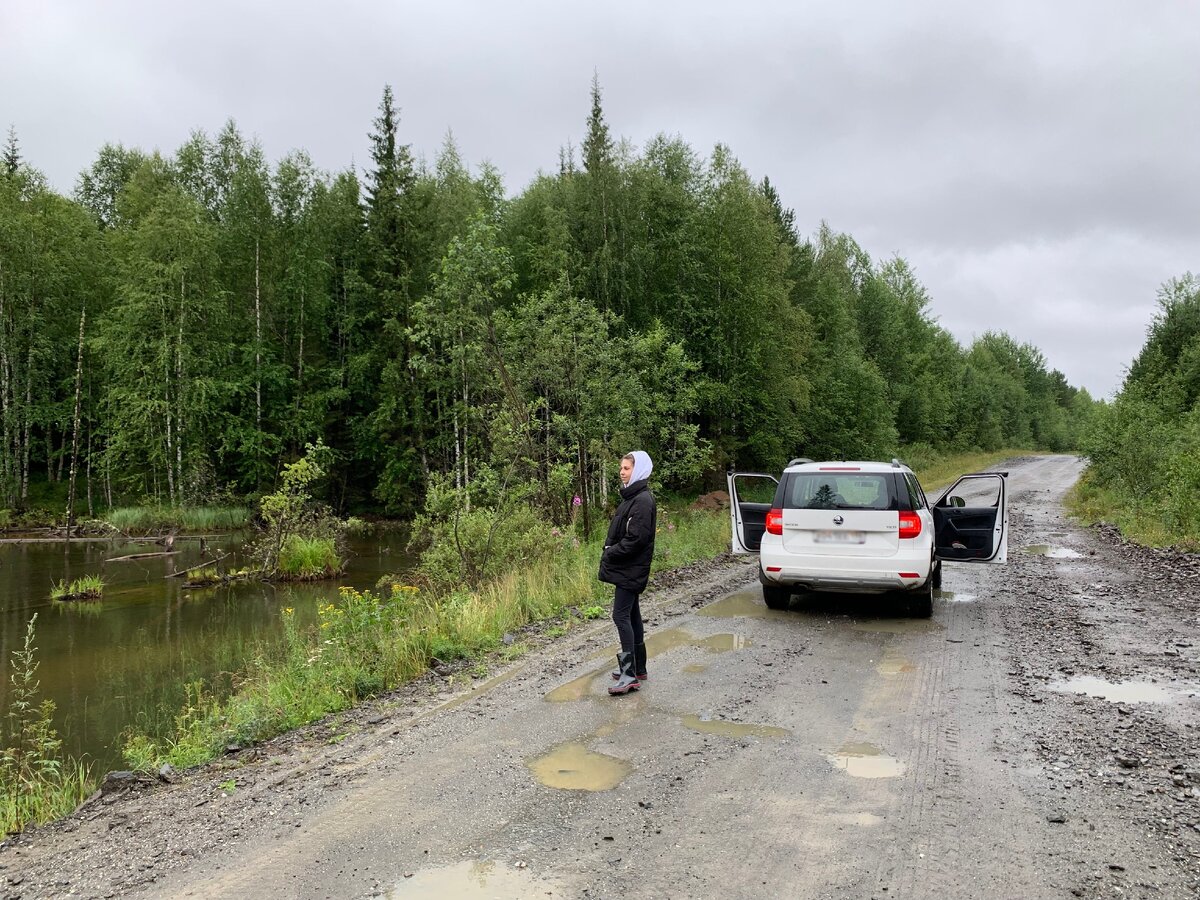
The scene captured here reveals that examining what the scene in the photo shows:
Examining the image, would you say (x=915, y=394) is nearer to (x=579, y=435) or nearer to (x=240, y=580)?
(x=579, y=435)

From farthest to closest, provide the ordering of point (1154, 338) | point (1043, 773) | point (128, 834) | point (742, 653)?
1. point (1154, 338)
2. point (742, 653)
3. point (1043, 773)
4. point (128, 834)

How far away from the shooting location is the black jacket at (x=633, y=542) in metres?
6.44

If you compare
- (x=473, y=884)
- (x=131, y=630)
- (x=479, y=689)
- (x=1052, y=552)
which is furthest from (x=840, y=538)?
(x=131, y=630)

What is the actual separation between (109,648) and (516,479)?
7.26 meters

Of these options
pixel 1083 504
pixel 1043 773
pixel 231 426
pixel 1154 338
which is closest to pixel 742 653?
pixel 1043 773

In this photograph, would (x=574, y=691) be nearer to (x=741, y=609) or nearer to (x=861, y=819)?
(x=861, y=819)

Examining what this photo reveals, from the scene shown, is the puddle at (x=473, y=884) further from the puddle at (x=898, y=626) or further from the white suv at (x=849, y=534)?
the white suv at (x=849, y=534)

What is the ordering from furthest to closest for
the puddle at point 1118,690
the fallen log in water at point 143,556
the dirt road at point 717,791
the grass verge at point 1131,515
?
the fallen log in water at point 143,556 → the grass verge at point 1131,515 → the puddle at point 1118,690 → the dirt road at point 717,791

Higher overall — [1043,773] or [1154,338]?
[1154,338]

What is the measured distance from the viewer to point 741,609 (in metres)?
9.80

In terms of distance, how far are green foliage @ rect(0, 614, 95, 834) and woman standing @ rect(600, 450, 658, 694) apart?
416 centimetres

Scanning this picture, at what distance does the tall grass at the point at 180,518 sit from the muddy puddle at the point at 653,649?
24.1 meters

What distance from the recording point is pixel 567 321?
1576cm

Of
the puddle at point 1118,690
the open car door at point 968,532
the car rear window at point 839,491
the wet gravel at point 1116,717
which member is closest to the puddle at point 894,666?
the wet gravel at point 1116,717
